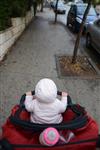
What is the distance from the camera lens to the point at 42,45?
44.4ft

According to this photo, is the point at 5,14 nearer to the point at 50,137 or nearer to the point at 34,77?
the point at 34,77

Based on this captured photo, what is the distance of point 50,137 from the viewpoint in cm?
301

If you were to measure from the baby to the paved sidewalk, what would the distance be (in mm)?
2497

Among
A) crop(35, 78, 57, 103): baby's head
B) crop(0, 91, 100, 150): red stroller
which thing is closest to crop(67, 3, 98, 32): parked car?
crop(35, 78, 57, 103): baby's head

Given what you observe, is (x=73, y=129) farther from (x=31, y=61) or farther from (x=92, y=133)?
(x=31, y=61)

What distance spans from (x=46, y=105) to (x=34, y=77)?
17.5 ft

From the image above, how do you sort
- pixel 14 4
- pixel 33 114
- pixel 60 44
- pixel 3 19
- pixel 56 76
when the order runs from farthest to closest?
pixel 60 44 → pixel 14 4 → pixel 3 19 → pixel 56 76 → pixel 33 114

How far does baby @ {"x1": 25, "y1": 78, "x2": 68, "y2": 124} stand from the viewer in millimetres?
3376

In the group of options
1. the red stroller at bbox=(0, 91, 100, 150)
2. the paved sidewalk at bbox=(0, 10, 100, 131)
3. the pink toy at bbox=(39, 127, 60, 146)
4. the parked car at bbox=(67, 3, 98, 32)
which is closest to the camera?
the pink toy at bbox=(39, 127, 60, 146)

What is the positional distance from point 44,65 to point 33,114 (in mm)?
6542

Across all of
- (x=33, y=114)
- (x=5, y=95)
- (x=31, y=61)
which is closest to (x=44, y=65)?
(x=31, y=61)

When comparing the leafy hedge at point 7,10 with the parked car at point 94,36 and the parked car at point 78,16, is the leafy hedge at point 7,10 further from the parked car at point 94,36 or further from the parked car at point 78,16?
the parked car at point 78,16

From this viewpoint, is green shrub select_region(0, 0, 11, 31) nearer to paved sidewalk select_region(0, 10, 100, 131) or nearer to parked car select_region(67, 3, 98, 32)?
paved sidewalk select_region(0, 10, 100, 131)

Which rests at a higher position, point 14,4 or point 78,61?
point 14,4
